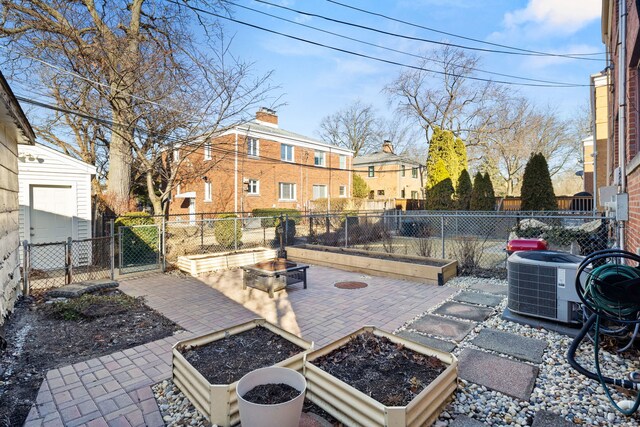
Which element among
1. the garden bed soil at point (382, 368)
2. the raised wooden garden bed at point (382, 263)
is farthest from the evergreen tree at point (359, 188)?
the garden bed soil at point (382, 368)

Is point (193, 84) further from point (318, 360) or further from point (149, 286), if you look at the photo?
point (318, 360)

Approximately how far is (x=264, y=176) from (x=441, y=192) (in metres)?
10.5

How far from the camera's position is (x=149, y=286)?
6387 mm

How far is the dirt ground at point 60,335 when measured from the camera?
2.76 m

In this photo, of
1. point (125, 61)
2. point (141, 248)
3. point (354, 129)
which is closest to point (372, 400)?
point (141, 248)

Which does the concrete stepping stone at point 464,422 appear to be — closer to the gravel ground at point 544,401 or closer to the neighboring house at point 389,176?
the gravel ground at point 544,401

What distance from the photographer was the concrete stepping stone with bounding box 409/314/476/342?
12.5 feet

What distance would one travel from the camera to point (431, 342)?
3.62 meters

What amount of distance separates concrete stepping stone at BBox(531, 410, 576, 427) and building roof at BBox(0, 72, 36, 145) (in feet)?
18.5

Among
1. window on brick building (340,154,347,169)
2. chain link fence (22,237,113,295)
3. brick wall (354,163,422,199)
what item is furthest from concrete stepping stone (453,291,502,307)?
brick wall (354,163,422,199)

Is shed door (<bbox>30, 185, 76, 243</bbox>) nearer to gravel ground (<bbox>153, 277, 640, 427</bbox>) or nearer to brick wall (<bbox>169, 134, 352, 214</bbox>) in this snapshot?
gravel ground (<bbox>153, 277, 640, 427</bbox>)

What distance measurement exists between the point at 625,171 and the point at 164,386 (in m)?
6.15

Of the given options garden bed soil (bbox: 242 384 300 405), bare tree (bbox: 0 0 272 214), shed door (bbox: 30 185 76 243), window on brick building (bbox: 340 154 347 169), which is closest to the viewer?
garden bed soil (bbox: 242 384 300 405)

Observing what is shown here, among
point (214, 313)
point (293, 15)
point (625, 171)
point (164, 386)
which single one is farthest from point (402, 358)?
point (293, 15)
